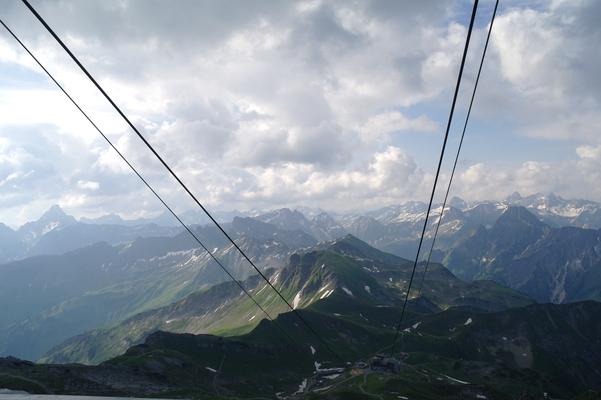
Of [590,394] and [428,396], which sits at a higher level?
[428,396]

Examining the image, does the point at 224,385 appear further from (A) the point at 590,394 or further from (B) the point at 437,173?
(B) the point at 437,173

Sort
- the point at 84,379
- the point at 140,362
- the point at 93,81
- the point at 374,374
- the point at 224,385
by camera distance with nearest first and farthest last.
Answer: the point at 93,81, the point at 84,379, the point at 140,362, the point at 224,385, the point at 374,374

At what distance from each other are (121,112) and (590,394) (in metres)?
192

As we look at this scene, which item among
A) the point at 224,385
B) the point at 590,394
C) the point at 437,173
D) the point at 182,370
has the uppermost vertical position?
the point at 437,173

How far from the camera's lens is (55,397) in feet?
44.9

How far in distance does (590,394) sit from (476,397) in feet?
126

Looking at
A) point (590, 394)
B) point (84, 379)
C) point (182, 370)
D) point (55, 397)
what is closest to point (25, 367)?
point (84, 379)

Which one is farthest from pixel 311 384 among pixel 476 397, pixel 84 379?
pixel 84 379

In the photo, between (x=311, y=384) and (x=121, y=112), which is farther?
(x=311, y=384)

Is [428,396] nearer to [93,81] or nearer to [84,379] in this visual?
[84,379]

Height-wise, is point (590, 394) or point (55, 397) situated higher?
point (55, 397)

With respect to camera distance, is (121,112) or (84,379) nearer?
(121,112)

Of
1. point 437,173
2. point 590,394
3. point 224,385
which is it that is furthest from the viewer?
point 224,385

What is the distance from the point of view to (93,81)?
13.0 metres
